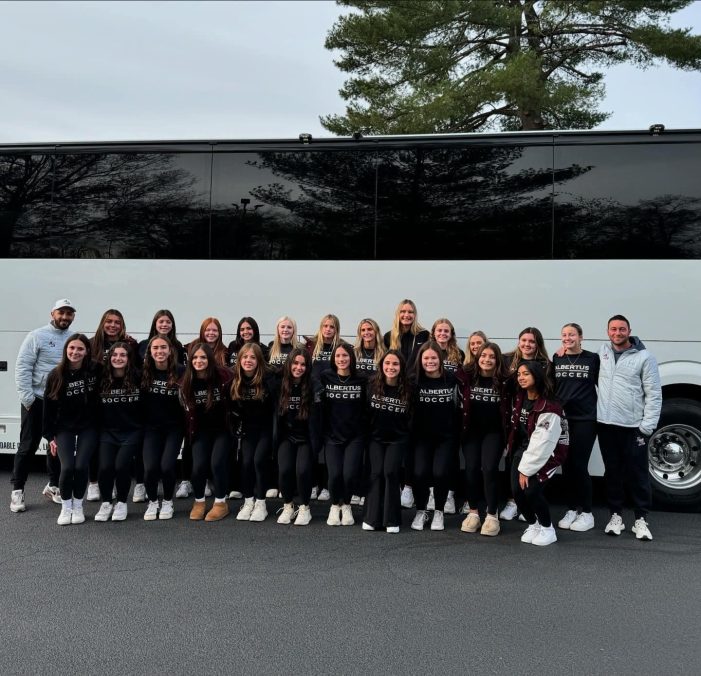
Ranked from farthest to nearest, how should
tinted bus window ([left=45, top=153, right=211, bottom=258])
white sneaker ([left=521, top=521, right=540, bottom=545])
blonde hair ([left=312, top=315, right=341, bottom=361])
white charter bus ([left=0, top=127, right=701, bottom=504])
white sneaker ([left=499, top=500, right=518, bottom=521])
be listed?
tinted bus window ([left=45, top=153, right=211, bottom=258]) < blonde hair ([left=312, top=315, right=341, bottom=361]) < white charter bus ([left=0, top=127, right=701, bottom=504]) < white sneaker ([left=499, top=500, right=518, bottom=521]) < white sneaker ([left=521, top=521, right=540, bottom=545])

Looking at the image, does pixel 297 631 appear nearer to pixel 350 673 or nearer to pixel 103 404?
pixel 350 673

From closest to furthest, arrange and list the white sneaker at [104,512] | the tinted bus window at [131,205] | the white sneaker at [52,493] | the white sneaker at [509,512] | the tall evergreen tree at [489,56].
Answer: the white sneaker at [104,512] < the white sneaker at [509,512] < the white sneaker at [52,493] < the tinted bus window at [131,205] < the tall evergreen tree at [489,56]

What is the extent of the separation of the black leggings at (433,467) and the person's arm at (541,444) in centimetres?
63

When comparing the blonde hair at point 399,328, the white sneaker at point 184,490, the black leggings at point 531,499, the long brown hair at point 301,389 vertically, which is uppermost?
the blonde hair at point 399,328

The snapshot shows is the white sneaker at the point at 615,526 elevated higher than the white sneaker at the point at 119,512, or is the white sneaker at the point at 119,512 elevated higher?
the white sneaker at the point at 615,526

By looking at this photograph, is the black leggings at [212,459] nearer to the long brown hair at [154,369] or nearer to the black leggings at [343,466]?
the long brown hair at [154,369]

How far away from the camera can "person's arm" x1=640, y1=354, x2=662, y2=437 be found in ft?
17.1

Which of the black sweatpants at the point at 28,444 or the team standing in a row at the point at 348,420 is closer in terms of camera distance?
the team standing in a row at the point at 348,420

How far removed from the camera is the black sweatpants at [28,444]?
232 inches

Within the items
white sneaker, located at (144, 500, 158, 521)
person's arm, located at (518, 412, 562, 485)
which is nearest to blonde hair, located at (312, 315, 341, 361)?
white sneaker, located at (144, 500, 158, 521)

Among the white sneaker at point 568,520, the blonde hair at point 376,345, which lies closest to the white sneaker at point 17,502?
the blonde hair at point 376,345

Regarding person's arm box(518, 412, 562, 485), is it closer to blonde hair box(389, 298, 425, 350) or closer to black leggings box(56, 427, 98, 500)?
blonde hair box(389, 298, 425, 350)

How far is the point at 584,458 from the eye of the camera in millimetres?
5477

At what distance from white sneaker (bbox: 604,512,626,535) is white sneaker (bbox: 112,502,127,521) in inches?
162
